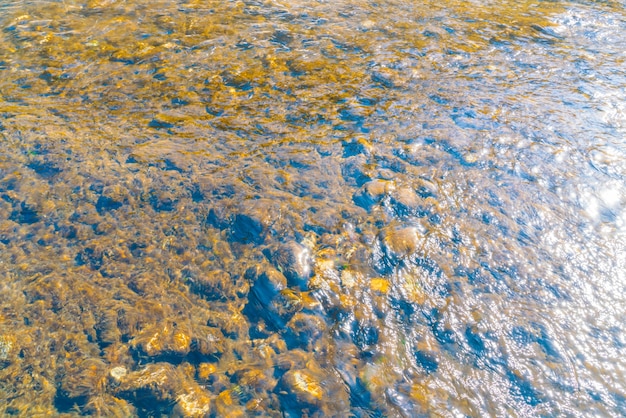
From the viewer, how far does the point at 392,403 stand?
2.45m

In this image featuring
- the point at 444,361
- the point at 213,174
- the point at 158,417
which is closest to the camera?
the point at 158,417

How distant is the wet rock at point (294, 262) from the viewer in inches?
121

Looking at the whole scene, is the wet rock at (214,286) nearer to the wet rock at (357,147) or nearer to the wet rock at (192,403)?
the wet rock at (192,403)

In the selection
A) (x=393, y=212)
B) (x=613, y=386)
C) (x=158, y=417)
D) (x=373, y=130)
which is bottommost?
(x=158, y=417)

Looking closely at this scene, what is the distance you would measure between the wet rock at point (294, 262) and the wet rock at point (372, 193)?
0.65m

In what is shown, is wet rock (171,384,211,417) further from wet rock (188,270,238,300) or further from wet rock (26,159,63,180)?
wet rock (26,159,63,180)

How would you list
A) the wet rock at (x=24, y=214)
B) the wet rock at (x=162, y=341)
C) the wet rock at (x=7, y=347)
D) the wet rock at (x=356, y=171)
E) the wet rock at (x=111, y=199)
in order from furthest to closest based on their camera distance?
the wet rock at (x=356, y=171), the wet rock at (x=111, y=199), the wet rock at (x=24, y=214), the wet rock at (x=162, y=341), the wet rock at (x=7, y=347)

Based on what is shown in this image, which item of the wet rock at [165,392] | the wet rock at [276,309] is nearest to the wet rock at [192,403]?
the wet rock at [165,392]

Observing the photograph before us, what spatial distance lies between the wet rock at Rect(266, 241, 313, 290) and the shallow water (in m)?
0.02

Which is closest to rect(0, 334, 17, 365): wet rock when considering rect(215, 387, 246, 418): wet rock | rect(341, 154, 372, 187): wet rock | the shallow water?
the shallow water

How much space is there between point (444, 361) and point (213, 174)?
7.40 ft

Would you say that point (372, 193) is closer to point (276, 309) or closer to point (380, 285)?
point (380, 285)

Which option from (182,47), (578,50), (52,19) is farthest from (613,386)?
(52,19)

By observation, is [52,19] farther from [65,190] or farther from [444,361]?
[444,361]
